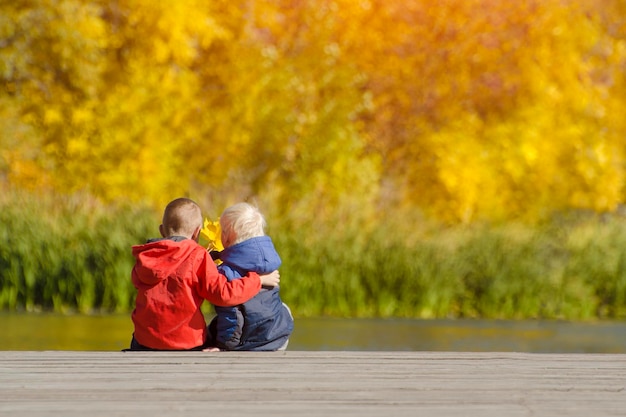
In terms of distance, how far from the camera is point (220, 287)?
5.46 m

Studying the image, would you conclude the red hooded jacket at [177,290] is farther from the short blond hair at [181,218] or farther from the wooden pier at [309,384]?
the wooden pier at [309,384]

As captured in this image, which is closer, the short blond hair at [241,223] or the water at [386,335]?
the short blond hair at [241,223]

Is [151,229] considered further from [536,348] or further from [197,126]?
[197,126]

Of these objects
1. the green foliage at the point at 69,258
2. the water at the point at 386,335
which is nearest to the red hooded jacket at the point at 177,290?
the water at the point at 386,335

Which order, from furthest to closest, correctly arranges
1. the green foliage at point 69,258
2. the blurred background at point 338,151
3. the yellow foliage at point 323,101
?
the yellow foliage at point 323,101 < the blurred background at point 338,151 < the green foliage at point 69,258

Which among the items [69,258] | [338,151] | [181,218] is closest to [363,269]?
[69,258]

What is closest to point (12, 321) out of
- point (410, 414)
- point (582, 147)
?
point (410, 414)

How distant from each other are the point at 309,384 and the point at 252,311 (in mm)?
1327

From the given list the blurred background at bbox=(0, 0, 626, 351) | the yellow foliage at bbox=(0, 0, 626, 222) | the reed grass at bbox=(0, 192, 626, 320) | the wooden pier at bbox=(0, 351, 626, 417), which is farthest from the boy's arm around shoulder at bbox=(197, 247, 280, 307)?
the yellow foliage at bbox=(0, 0, 626, 222)

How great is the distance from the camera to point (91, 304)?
43.4 ft

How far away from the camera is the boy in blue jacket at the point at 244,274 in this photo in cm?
569

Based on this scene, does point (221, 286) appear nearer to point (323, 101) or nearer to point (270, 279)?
point (270, 279)

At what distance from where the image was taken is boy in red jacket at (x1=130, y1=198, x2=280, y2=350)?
545 cm

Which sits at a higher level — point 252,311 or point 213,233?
point 213,233
